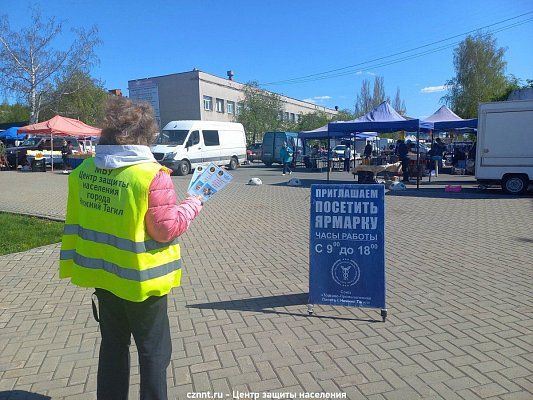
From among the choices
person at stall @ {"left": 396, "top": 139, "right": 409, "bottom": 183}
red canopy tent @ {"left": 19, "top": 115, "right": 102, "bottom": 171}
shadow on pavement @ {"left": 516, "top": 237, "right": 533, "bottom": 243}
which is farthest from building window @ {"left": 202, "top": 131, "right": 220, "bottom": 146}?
shadow on pavement @ {"left": 516, "top": 237, "right": 533, "bottom": 243}

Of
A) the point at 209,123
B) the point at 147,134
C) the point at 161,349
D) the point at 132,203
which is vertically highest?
the point at 209,123

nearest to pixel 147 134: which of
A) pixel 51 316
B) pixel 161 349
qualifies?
pixel 161 349

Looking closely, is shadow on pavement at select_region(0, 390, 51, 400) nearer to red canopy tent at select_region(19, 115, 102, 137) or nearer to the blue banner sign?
the blue banner sign

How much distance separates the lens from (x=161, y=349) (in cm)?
231

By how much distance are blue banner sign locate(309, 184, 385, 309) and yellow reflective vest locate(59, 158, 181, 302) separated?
2014mm

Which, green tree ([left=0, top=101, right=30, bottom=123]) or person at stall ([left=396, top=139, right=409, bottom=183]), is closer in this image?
person at stall ([left=396, top=139, right=409, bottom=183])

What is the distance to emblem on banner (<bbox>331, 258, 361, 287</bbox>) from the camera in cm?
399

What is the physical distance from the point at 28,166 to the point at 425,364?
2607cm

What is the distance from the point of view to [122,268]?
2.20 m

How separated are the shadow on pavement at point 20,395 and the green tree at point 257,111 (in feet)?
139

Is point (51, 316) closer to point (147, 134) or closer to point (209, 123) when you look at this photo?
point (147, 134)

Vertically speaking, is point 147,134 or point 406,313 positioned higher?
point 147,134

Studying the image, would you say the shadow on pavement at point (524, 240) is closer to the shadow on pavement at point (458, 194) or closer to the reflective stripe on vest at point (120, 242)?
the shadow on pavement at point (458, 194)

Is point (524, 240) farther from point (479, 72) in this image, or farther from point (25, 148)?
point (479, 72)
